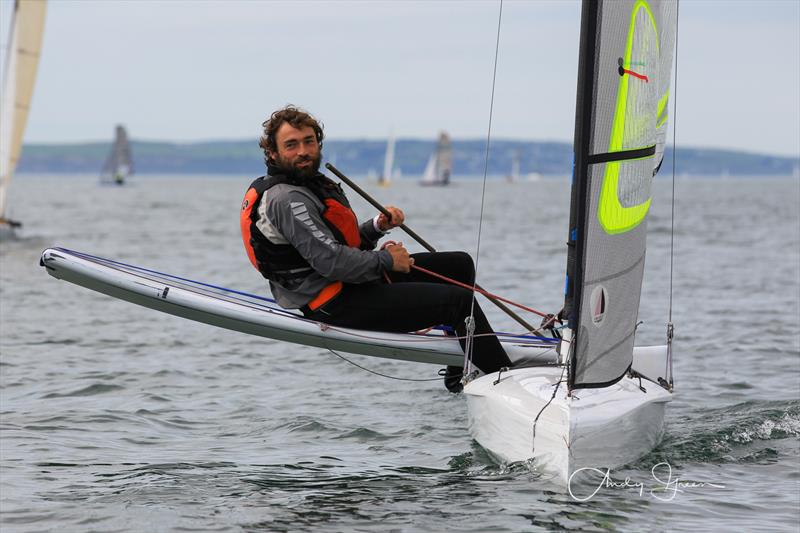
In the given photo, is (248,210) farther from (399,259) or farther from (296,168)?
(399,259)

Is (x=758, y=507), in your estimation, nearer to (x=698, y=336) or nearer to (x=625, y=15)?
(x=625, y=15)

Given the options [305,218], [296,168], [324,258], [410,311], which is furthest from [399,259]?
[296,168]

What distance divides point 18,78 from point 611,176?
21.5 metres

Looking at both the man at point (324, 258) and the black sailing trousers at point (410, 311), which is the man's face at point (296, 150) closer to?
the man at point (324, 258)

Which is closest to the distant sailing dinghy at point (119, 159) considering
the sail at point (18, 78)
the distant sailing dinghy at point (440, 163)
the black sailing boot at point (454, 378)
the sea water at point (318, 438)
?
the distant sailing dinghy at point (440, 163)

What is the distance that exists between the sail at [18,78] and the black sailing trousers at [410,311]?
777 inches

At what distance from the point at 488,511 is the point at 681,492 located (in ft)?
3.30

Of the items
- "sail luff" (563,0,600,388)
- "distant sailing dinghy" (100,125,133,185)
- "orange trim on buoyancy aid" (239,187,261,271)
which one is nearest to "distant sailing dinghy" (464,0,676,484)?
"sail luff" (563,0,600,388)

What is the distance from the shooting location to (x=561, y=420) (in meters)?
4.82

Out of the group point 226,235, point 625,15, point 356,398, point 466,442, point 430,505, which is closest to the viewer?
point 625,15

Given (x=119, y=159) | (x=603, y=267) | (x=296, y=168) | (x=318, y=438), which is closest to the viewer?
(x=603, y=267)

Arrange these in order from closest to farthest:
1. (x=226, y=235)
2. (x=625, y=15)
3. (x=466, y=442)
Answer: (x=625, y=15)
(x=466, y=442)
(x=226, y=235)

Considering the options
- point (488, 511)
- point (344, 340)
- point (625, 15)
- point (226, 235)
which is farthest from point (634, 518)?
point (226, 235)

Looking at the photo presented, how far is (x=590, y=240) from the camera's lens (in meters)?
4.68
